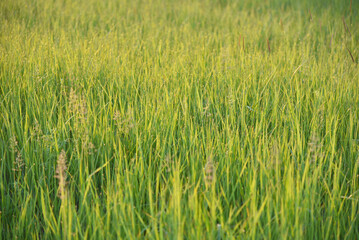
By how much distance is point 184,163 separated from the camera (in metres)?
1.52

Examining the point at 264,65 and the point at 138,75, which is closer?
the point at 138,75

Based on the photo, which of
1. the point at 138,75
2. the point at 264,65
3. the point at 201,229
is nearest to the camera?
the point at 201,229

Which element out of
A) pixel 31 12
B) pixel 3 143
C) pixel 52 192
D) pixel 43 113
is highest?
pixel 31 12

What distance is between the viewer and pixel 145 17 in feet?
14.1

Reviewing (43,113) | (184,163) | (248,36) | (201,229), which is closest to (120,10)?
(248,36)

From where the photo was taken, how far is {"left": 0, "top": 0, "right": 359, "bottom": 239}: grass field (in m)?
1.15

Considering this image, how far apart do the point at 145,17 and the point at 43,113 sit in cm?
290

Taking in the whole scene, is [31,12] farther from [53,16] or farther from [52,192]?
[52,192]

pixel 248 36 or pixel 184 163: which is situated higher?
pixel 248 36

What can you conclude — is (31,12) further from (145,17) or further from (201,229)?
(201,229)

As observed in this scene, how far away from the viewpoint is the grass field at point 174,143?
115cm

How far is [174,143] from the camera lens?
1.49m

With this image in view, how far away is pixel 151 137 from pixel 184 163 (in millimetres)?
230

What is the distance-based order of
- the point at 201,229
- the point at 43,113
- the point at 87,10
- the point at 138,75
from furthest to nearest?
the point at 87,10 → the point at 138,75 → the point at 43,113 → the point at 201,229
